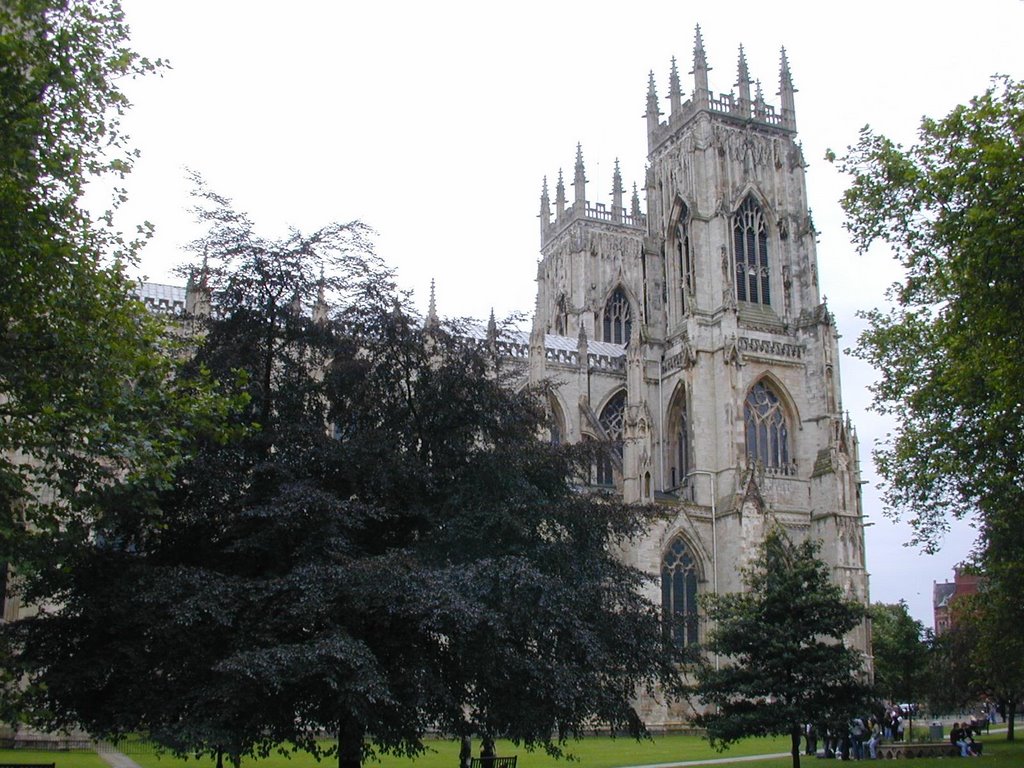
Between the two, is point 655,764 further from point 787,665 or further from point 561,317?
point 561,317

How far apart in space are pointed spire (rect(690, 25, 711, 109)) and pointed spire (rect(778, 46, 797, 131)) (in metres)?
4.63

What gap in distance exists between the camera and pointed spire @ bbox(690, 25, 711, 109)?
53188 mm

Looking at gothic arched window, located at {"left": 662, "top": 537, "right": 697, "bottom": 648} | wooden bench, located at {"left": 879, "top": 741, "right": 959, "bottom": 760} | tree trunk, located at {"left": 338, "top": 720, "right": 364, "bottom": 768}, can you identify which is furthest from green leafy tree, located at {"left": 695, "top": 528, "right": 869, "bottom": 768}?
gothic arched window, located at {"left": 662, "top": 537, "right": 697, "bottom": 648}

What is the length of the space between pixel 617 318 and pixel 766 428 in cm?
1922

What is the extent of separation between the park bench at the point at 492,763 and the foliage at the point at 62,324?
333 inches

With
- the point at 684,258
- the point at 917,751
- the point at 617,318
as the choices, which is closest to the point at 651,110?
the point at 684,258

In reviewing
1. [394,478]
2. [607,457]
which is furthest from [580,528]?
[394,478]

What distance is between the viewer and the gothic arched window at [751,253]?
52.1m

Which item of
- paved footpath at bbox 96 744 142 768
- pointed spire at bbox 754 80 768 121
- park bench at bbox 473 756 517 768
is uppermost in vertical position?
pointed spire at bbox 754 80 768 121

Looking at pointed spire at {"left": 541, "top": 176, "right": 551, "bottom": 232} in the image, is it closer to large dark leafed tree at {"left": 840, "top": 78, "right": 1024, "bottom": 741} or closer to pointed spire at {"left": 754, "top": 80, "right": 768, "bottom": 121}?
pointed spire at {"left": 754, "top": 80, "right": 768, "bottom": 121}

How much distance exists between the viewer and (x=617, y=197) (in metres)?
73.3

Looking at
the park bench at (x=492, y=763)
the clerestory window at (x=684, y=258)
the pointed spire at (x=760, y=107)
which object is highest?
Result: the pointed spire at (x=760, y=107)

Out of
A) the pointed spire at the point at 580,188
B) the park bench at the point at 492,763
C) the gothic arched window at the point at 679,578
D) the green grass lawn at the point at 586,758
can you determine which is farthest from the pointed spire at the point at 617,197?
the park bench at the point at 492,763

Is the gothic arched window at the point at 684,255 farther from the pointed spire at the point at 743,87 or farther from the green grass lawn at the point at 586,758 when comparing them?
A: the green grass lawn at the point at 586,758
